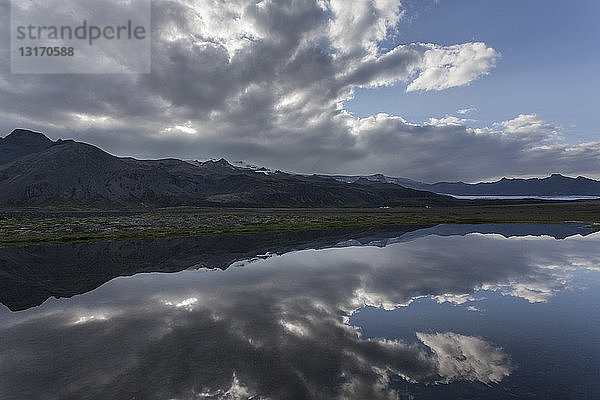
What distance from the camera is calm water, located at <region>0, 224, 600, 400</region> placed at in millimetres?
13109

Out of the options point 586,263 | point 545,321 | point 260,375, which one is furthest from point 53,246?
point 586,263

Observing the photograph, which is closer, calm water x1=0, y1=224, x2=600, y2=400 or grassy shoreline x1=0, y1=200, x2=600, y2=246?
calm water x1=0, y1=224, x2=600, y2=400

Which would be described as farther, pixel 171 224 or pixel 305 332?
pixel 171 224

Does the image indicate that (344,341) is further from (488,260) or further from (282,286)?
(488,260)

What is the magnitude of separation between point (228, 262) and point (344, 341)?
1105 inches

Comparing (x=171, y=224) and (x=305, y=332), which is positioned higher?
(x=305, y=332)

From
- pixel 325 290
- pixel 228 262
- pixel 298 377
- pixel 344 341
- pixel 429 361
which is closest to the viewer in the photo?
pixel 298 377

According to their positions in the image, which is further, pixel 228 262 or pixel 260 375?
pixel 228 262

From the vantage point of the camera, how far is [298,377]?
1359 centimetres

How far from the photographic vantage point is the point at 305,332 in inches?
741

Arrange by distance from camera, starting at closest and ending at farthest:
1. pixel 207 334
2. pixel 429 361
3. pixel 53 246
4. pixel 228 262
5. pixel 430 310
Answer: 1. pixel 429 361
2. pixel 207 334
3. pixel 430 310
4. pixel 228 262
5. pixel 53 246

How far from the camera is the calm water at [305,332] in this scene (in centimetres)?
1311

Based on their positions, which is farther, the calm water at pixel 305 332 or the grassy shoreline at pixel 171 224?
the grassy shoreline at pixel 171 224

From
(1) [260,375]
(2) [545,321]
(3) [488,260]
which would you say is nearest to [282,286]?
(1) [260,375]
